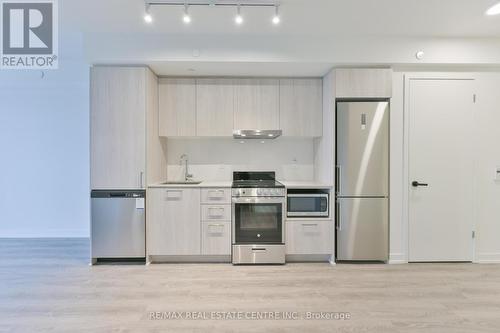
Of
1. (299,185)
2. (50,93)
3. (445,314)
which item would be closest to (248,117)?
(299,185)

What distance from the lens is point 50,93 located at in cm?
470

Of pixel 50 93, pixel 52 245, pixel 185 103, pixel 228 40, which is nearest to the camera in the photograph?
pixel 228 40

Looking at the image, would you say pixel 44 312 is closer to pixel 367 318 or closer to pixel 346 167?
pixel 367 318

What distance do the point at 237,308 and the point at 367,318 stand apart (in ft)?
3.54

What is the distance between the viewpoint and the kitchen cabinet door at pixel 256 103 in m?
3.95

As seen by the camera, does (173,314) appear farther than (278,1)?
No

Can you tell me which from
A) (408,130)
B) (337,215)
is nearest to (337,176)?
(337,215)

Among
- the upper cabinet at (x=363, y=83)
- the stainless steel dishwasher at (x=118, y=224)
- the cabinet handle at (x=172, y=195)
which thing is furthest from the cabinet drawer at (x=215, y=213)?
the upper cabinet at (x=363, y=83)

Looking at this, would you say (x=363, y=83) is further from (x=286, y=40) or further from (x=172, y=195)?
(x=172, y=195)

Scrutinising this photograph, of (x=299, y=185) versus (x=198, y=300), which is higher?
(x=299, y=185)

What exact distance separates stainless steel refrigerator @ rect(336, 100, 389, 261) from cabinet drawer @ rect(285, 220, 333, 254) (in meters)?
0.16

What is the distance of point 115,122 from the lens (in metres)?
3.44

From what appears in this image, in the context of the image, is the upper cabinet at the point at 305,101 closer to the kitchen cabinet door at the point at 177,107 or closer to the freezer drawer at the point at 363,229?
the freezer drawer at the point at 363,229

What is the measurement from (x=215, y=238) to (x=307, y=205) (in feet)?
4.01
